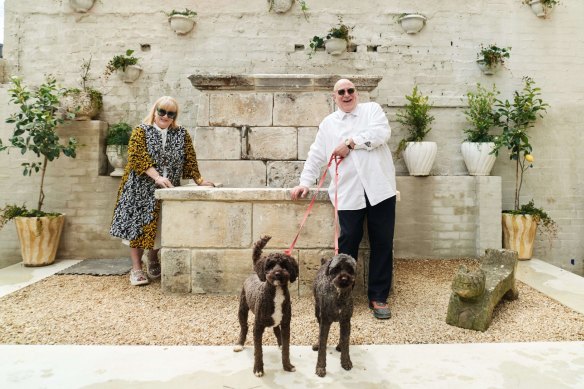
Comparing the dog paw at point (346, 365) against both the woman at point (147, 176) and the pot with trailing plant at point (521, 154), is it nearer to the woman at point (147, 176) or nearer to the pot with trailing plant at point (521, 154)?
the woman at point (147, 176)

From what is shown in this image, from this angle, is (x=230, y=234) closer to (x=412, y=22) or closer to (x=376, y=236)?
(x=376, y=236)

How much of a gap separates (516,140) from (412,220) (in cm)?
169

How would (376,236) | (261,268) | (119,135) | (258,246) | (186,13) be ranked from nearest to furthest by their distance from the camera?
1. (261,268)
2. (258,246)
3. (376,236)
4. (119,135)
5. (186,13)

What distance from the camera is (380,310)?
9.55 ft

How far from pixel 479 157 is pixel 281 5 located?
3.49m

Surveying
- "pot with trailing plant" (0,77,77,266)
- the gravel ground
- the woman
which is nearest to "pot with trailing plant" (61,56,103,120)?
"pot with trailing plant" (0,77,77,266)

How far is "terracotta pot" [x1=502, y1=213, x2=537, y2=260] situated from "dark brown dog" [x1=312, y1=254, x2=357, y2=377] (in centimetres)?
390

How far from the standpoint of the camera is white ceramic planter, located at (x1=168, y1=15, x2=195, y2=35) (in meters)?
5.41

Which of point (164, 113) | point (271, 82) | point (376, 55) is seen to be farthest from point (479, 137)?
point (164, 113)

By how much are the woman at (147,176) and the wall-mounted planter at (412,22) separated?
366cm

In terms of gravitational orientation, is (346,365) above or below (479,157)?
below

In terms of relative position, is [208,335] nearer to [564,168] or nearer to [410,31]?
[410,31]

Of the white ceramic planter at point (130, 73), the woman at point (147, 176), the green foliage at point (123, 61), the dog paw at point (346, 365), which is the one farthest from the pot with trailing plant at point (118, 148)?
the dog paw at point (346, 365)

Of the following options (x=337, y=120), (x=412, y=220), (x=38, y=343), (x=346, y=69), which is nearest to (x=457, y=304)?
(x=337, y=120)
